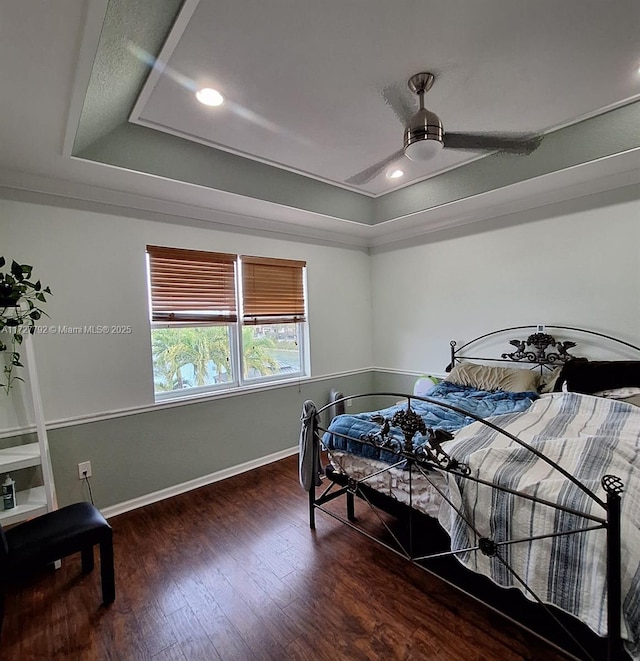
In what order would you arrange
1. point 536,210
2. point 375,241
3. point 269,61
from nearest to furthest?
1. point 269,61
2. point 536,210
3. point 375,241

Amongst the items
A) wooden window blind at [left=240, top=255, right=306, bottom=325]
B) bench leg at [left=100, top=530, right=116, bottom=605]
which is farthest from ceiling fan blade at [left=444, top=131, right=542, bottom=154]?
bench leg at [left=100, top=530, right=116, bottom=605]

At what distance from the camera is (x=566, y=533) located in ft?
4.26

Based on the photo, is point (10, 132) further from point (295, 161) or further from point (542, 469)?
point (542, 469)

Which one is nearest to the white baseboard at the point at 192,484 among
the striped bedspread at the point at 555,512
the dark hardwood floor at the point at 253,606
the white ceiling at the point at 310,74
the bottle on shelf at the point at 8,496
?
the dark hardwood floor at the point at 253,606

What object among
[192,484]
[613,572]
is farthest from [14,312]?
[613,572]

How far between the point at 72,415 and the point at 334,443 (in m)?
1.98

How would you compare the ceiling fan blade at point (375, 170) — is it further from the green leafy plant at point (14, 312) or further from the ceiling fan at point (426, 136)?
the green leafy plant at point (14, 312)

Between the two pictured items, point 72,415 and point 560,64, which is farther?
point 72,415

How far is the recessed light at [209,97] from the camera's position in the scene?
2.07 m

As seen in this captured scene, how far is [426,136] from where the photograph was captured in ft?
5.96

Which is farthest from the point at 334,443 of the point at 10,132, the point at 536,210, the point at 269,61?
the point at 536,210

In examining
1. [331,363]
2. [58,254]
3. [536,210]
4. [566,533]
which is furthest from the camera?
[331,363]

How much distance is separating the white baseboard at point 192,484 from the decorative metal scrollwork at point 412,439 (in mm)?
1886

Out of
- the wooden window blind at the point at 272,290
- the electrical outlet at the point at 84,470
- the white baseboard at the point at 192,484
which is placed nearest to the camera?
the electrical outlet at the point at 84,470
